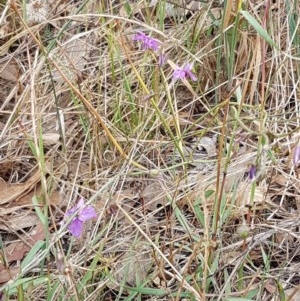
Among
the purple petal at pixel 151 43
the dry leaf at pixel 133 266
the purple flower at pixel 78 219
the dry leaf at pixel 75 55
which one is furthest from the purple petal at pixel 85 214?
the dry leaf at pixel 75 55

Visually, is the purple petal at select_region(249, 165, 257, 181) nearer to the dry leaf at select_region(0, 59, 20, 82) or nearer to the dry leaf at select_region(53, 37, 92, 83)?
the dry leaf at select_region(53, 37, 92, 83)

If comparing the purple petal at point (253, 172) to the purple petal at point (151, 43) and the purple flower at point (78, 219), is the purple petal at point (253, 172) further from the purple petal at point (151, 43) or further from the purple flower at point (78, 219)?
the purple petal at point (151, 43)

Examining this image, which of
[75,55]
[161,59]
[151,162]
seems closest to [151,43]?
[161,59]

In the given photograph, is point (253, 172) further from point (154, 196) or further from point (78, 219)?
point (154, 196)

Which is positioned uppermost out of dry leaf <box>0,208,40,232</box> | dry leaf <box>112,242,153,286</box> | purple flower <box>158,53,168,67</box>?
purple flower <box>158,53,168,67</box>

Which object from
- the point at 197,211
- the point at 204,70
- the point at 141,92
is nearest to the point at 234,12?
the point at 204,70

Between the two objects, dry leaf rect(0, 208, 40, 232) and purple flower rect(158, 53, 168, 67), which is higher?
purple flower rect(158, 53, 168, 67)

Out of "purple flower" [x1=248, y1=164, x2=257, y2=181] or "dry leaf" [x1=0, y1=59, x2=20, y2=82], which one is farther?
"dry leaf" [x1=0, y1=59, x2=20, y2=82]

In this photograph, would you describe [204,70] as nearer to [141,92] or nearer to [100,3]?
[141,92]

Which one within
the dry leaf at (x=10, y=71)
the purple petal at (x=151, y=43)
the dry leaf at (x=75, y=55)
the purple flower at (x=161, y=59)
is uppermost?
the purple petal at (x=151, y=43)

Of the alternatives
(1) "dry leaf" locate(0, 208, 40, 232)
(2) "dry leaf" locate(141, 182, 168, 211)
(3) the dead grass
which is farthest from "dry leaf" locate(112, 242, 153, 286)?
(1) "dry leaf" locate(0, 208, 40, 232)
